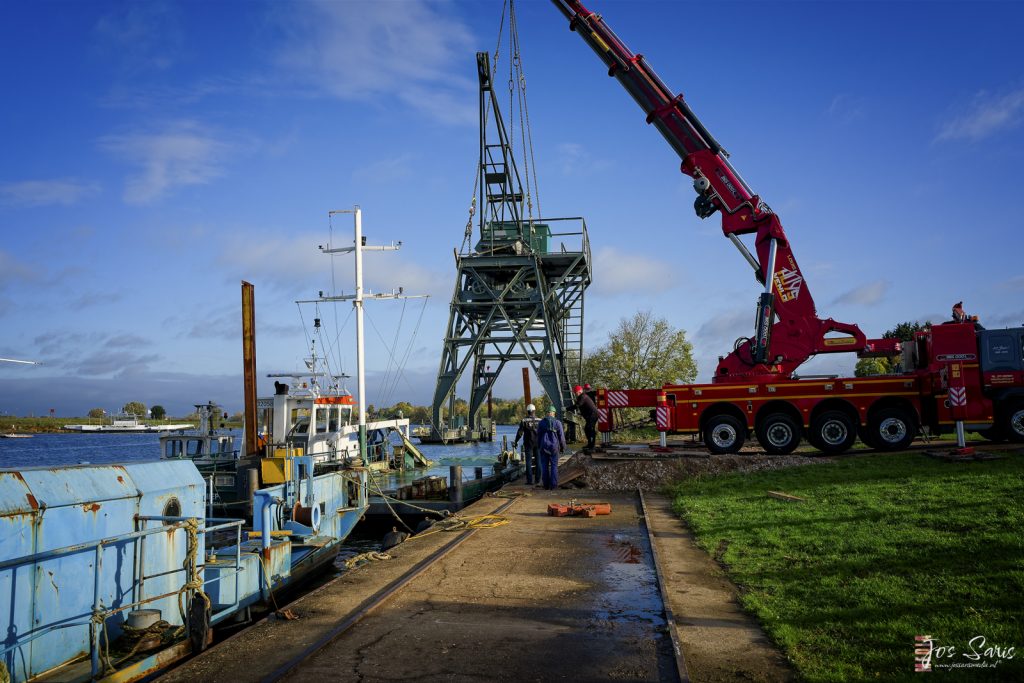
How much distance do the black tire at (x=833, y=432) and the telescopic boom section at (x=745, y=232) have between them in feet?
5.04

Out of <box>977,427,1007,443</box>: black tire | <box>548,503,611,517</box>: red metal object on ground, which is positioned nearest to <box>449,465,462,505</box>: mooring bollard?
<box>548,503,611,517</box>: red metal object on ground

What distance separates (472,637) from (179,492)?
4075 mm

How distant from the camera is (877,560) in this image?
774 cm

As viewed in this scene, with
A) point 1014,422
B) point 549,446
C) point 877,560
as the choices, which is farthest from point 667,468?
point 877,560

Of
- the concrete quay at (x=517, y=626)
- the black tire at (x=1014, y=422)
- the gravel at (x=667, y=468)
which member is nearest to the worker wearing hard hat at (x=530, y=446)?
the gravel at (x=667, y=468)

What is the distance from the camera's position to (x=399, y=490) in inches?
702

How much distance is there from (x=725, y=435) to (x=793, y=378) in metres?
2.24

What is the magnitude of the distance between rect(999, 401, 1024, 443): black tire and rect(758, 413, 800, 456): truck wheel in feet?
14.8

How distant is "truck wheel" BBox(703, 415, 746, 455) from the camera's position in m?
17.5

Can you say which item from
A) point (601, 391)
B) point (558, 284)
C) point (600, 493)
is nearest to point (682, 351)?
point (558, 284)

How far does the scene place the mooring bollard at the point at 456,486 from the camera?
54.0 feet

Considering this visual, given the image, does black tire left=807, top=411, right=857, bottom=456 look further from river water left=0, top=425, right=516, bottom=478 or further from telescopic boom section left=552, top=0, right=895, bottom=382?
river water left=0, top=425, right=516, bottom=478

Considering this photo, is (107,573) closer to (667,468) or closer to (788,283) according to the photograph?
(667,468)

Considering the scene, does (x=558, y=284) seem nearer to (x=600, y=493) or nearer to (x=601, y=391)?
(x=601, y=391)
